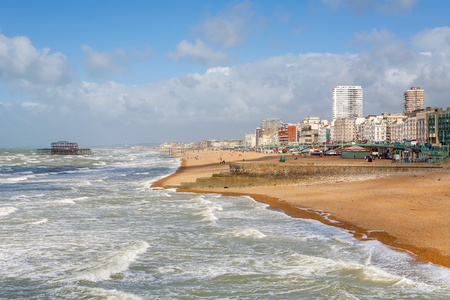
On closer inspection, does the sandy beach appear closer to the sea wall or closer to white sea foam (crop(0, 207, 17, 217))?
the sea wall

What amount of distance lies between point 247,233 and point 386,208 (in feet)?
29.5

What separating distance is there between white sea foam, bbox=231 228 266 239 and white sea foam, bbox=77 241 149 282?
3.74 meters

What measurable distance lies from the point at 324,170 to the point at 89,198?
72.5ft

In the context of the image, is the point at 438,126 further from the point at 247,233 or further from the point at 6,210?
the point at 6,210

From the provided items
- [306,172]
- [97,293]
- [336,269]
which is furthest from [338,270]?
[306,172]

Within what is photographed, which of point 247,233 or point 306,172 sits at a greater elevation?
point 306,172

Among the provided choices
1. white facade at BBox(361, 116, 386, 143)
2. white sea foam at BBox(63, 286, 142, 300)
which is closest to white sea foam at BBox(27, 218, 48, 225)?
white sea foam at BBox(63, 286, 142, 300)

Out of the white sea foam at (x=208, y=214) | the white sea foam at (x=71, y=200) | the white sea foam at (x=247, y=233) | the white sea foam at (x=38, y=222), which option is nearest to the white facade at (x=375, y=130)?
the white sea foam at (x=71, y=200)

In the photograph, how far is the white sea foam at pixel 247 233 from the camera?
16.5 meters

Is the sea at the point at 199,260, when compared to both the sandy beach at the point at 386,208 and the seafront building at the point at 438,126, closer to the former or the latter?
the sandy beach at the point at 386,208

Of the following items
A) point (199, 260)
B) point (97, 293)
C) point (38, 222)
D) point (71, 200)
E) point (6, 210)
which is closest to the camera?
point (97, 293)

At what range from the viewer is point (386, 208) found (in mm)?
21781

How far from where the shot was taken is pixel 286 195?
97.1ft

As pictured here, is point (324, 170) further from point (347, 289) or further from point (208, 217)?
point (347, 289)
